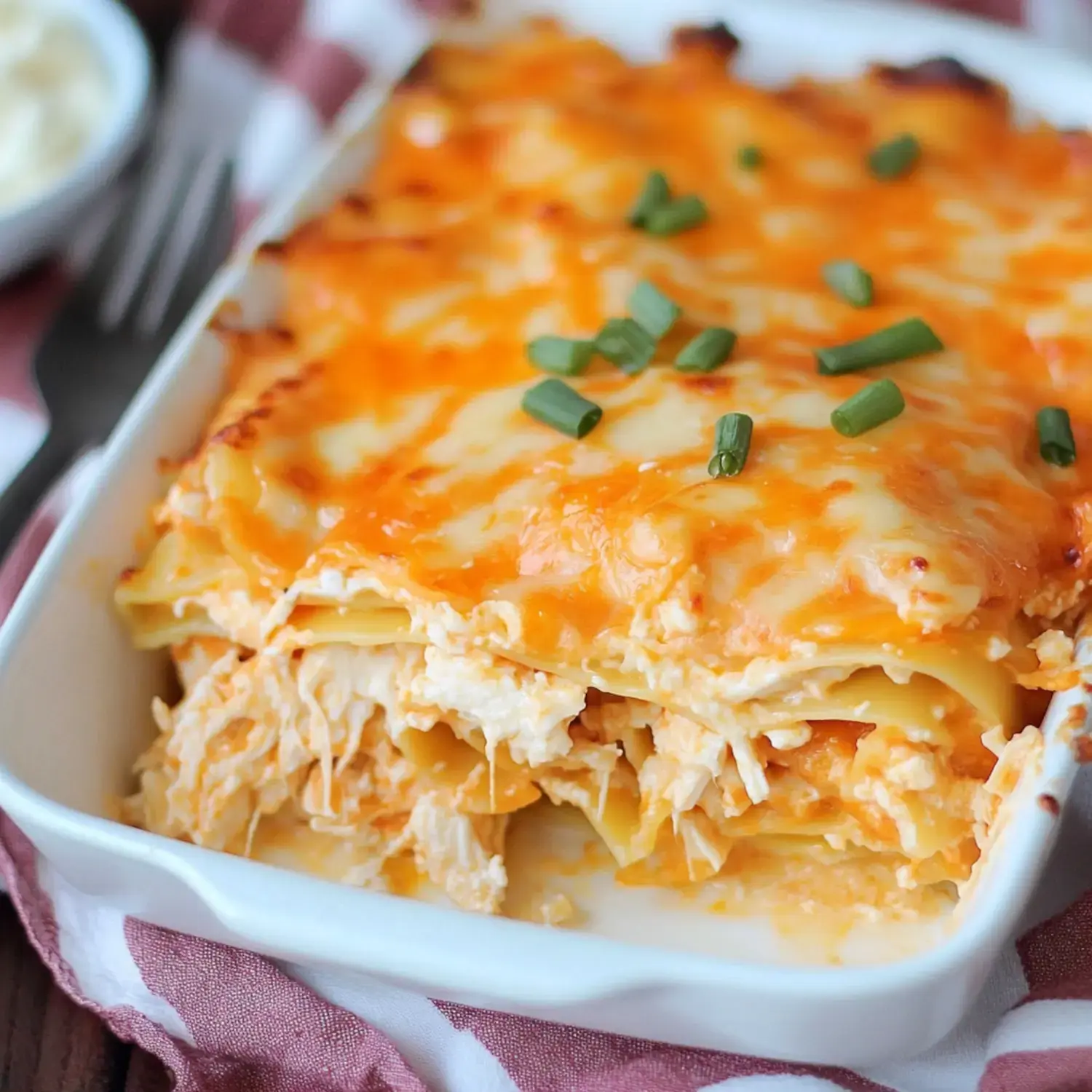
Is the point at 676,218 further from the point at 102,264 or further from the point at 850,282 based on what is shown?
the point at 102,264

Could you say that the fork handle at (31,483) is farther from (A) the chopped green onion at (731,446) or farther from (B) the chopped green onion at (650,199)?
(A) the chopped green onion at (731,446)

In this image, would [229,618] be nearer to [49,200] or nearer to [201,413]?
[201,413]

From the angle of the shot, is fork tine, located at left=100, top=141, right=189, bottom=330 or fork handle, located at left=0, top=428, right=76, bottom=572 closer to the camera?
fork handle, located at left=0, top=428, right=76, bottom=572

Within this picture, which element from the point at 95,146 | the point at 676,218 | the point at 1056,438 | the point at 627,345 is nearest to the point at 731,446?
the point at 627,345

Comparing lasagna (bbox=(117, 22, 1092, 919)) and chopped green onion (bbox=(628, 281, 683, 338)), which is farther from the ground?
chopped green onion (bbox=(628, 281, 683, 338))

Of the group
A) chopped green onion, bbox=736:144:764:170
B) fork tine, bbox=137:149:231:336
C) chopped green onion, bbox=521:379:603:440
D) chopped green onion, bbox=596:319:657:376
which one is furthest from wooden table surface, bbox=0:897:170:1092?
chopped green onion, bbox=736:144:764:170

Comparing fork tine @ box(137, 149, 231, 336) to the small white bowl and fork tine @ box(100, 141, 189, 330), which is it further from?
the small white bowl

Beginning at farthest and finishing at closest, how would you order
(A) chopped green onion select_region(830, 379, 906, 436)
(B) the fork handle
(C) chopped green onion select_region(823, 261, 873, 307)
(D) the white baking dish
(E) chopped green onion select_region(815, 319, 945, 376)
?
(B) the fork handle
(C) chopped green onion select_region(823, 261, 873, 307)
(E) chopped green onion select_region(815, 319, 945, 376)
(A) chopped green onion select_region(830, 379, 906, 436)
(D) the white baking dish
